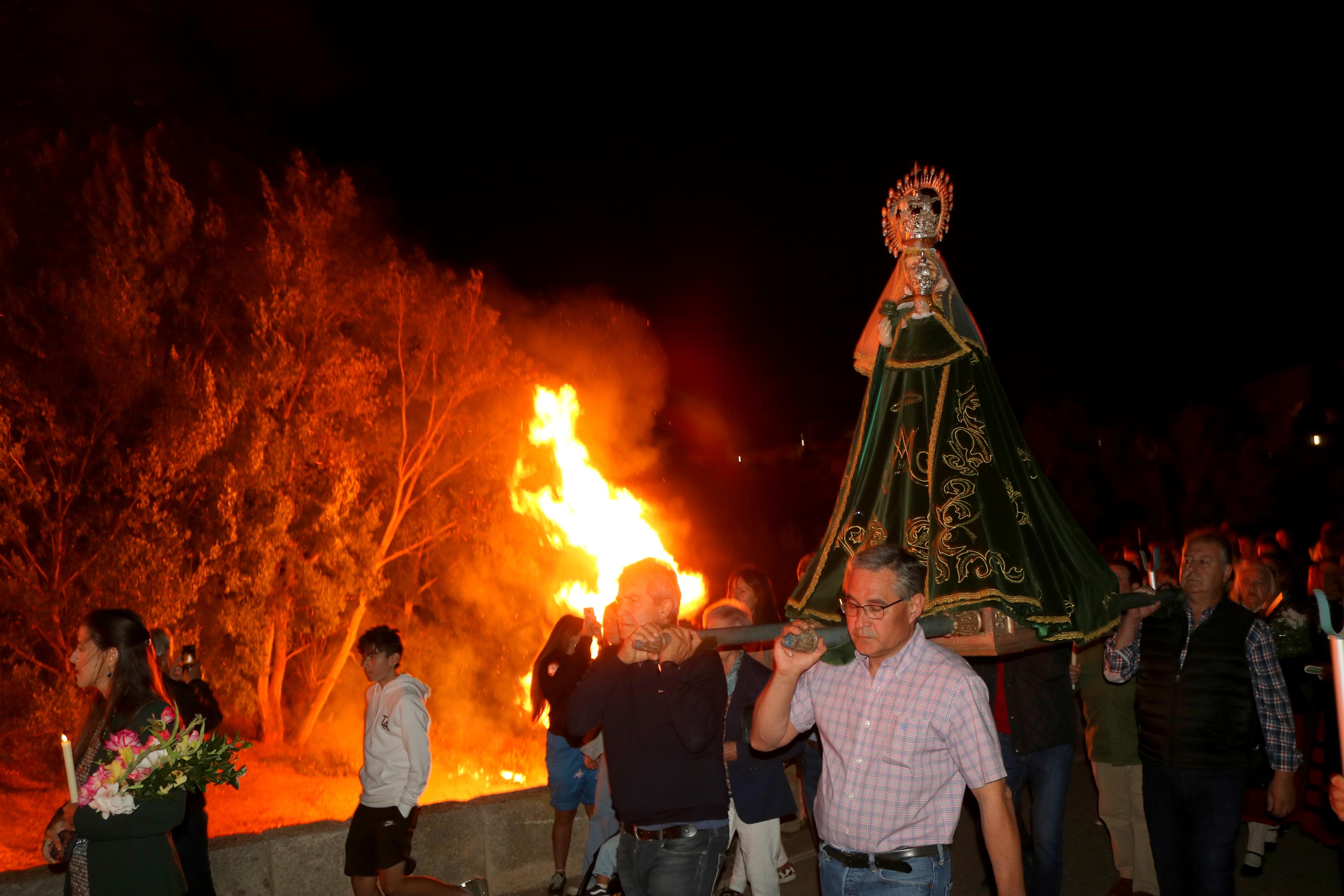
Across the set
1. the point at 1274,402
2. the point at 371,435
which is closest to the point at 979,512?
the point at 371,435

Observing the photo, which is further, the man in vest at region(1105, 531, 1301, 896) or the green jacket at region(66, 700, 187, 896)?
the man in vest at region(1105, 531, 1301, 896)

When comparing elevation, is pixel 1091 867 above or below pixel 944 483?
below

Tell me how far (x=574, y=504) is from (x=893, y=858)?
1161 centimetres

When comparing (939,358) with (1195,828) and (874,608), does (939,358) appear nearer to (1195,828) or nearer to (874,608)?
(874,608)

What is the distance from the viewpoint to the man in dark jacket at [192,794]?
5.98 metres

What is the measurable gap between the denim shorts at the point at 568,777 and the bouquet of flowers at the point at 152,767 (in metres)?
3.00

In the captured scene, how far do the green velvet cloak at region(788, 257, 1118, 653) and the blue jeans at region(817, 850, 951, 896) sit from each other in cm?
106

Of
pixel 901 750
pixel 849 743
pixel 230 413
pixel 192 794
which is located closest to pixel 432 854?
pixel 192 794

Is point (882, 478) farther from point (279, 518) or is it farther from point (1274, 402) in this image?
point (1274, 402)

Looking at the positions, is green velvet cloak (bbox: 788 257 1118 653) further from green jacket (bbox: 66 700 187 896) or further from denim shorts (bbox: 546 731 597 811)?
denim shorts (bbox: 546 731 597 811)

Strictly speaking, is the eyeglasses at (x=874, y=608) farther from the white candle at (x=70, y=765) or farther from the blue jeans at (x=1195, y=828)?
the white candle at (x=70, y=765)

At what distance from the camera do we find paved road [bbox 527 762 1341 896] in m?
6.83

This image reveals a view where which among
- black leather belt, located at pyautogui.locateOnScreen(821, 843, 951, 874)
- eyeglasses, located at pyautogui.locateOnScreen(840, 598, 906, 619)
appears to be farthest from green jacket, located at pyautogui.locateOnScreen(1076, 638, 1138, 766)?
eyeglasses, located at pyautogui.locateOnScreen(840, 598, 906, 619)

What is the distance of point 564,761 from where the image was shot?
7191 mm
